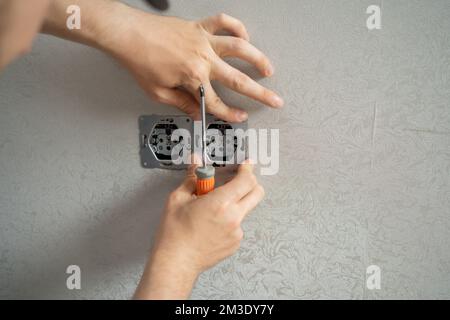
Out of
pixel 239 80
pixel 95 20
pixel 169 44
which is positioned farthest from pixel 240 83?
pixel 95 20

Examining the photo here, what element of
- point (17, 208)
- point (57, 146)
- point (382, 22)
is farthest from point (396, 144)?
point (17, 208)

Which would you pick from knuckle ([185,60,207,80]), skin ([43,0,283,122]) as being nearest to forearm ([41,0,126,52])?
skin ([43,0,283,122])

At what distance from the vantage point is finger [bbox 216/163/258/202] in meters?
0.43

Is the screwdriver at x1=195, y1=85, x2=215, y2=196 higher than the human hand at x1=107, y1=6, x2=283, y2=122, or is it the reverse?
the human hand at x1=107, y1=6, x2=283, y2=122

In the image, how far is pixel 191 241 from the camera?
427 mm

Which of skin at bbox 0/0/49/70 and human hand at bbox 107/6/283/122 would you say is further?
human hand at bbox 107/6/283/122

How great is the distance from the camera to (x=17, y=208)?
0.62 m

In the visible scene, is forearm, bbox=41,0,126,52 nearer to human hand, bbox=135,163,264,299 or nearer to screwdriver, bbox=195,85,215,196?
screwdriver, bbox=195,85,215,196

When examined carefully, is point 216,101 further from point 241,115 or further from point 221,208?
point 221,208

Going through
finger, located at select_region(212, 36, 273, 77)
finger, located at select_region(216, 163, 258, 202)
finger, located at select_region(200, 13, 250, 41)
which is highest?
finger, located at select_region(200, 13, 250, 41)

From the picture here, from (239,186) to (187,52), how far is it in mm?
213

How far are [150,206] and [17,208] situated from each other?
29 centimetres

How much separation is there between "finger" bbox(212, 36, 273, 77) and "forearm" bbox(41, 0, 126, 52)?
0.48 ft
